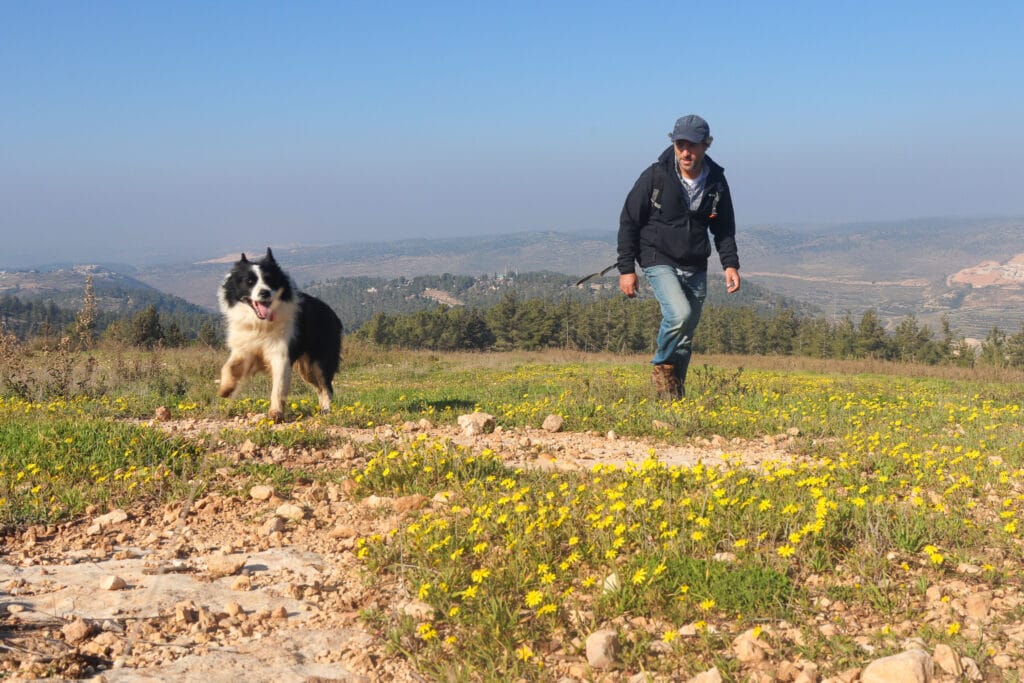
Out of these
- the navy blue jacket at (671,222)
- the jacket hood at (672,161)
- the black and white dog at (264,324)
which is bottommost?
the black and white dog at (264,324)

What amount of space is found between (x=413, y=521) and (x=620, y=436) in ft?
9.64

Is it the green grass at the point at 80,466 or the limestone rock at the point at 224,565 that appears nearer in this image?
the limestone rock at the point at 224,565

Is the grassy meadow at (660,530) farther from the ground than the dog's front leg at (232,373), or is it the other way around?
the dog's front leg at (232,373)

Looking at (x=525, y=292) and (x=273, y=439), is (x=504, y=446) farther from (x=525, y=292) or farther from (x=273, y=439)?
(x=525, y=292)

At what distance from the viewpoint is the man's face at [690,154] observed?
7.25 m

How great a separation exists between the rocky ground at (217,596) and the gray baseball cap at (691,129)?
364cm

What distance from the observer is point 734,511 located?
368cm

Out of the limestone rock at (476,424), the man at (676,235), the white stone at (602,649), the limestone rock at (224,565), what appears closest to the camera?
the white stone at (602,649)

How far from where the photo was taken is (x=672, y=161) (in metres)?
7.69

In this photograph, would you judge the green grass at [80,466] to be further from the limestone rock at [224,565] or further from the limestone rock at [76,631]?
the limestone rock at [76,631]

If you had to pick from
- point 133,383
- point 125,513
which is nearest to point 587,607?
point 125,513

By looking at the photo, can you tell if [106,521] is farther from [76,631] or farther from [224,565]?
[76,631]

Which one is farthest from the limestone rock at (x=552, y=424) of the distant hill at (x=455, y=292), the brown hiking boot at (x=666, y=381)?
the distant hill at (x=455, y=292)

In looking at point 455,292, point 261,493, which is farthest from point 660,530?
point 455,292
